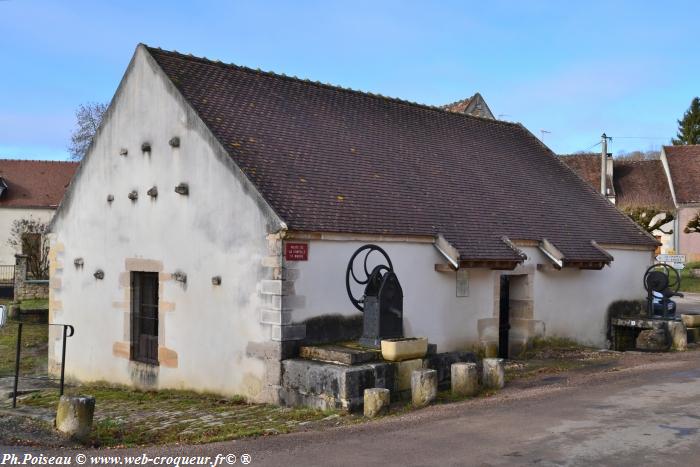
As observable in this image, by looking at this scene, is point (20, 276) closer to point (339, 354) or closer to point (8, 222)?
point (8, 222)

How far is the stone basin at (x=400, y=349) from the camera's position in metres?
9.58

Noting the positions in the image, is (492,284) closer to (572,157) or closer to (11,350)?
(11,350)

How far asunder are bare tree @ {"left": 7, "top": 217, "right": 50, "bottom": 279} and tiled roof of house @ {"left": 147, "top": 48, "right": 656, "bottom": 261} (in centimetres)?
1811

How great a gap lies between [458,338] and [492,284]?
1361 mm

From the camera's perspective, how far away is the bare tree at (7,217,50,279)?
103 ft

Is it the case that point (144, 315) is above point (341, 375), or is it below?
above

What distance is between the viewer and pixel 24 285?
84.8 ft

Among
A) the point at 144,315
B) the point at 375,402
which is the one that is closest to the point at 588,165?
the point at 144,315

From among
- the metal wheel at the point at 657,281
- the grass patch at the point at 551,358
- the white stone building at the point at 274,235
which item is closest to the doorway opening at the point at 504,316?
the white stone building at the point at 274,235

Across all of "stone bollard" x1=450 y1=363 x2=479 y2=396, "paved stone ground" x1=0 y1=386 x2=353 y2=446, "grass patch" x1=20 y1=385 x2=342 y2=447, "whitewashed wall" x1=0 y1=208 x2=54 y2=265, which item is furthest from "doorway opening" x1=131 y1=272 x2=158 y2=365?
"whitewashed wall" x1=0 y1=208 x2=54 y2=265

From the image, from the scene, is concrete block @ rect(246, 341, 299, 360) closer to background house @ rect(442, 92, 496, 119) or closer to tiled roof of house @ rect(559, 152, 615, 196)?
background house @ rect(442, 92, 496, 119)

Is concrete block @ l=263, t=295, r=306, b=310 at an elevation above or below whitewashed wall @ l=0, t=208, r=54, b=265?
below

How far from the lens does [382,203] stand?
12.1 metres

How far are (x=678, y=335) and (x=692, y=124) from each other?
156 feet
